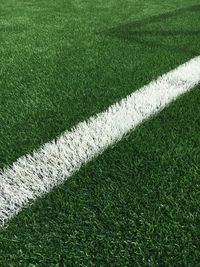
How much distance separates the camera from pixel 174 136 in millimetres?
2266

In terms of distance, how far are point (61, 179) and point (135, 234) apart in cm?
52

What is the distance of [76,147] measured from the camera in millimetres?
2242

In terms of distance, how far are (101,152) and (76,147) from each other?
0.16 m

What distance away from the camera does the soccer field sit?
158 cm

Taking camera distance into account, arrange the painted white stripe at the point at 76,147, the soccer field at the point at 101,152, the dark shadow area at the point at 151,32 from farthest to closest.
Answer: the dark shadow area at the point at 151,32, the painted white stripe at the point at 76,147, the soccer field at the point at 101,152

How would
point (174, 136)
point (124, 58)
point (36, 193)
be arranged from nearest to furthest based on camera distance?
point (36, 193) < point (174, 136) < point (124, 58)

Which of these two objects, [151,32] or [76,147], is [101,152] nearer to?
[76,147]

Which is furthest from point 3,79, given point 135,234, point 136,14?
point 136,14

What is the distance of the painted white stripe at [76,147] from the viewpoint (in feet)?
6.22

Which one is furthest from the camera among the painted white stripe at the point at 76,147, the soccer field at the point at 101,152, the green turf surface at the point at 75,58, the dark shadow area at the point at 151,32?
the dark shadow area at the point at 151,32

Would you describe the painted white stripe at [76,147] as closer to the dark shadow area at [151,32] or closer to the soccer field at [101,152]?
the soccer field at [101,152]

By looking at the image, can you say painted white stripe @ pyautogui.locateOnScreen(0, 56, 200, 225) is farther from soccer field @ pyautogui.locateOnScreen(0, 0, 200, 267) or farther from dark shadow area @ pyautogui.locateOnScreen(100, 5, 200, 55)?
dark shadow area @ pyautogui.locateOnScreen(100, 5, 200, 55)

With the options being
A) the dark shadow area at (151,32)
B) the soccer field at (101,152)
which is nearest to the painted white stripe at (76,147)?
the soccer field at (101,152)

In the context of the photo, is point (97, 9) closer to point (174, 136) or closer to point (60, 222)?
point (174, 136)
